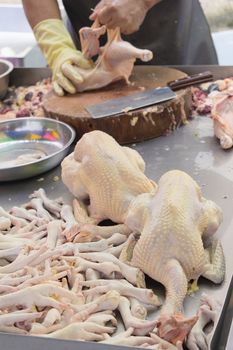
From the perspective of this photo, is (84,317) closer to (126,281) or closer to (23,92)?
(126,281)

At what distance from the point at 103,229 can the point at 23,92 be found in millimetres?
1221

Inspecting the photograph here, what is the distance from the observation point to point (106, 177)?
5.30 feet

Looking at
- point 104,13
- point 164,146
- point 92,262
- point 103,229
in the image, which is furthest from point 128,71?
point 92,262

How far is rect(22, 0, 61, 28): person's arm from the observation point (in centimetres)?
274

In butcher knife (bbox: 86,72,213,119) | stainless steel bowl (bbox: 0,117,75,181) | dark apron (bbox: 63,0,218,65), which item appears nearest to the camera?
stainless steel bowl (bbox: 0,117,75,181)

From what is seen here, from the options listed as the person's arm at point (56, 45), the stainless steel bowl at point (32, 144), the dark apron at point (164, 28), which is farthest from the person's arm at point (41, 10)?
the stainless steel bowl at point (32, 144)

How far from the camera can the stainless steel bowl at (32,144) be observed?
1951 millimetres

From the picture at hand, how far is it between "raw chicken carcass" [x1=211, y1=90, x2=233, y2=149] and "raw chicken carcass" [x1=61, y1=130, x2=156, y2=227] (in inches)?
17.5

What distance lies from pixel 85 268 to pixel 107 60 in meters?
1.12

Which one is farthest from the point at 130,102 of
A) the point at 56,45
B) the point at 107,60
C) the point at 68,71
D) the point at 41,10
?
the point at 41,10

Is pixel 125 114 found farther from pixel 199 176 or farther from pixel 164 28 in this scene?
pixel 164 28

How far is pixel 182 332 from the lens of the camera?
3.91ft

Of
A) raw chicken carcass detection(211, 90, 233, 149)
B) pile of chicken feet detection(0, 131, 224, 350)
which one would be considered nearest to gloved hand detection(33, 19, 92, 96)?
raw chicken carcass detection(211, 90, 233, 149)

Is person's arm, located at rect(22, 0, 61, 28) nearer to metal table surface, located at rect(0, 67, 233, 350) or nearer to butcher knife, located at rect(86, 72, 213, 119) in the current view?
butcher knife, located at rect(86, 72, 213, 119)
